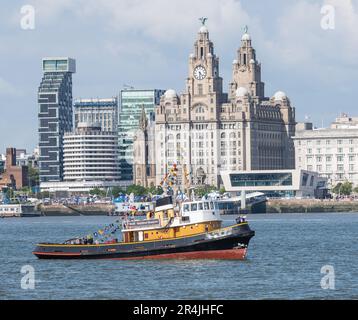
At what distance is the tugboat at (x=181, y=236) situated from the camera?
85.4 m

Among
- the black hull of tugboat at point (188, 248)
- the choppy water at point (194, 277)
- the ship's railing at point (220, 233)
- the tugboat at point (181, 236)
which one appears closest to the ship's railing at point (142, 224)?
the tugboat at point (181, 236)

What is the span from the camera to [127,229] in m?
87.3

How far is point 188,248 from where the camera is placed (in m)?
85.6

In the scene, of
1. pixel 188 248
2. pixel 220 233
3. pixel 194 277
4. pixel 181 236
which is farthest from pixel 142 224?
pixel 194 277

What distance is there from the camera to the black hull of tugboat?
85.4 metres

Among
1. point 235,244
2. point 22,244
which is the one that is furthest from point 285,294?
point 22,244

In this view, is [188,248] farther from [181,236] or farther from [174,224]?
[174,224]

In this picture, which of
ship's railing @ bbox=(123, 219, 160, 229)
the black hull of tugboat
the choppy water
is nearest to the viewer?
the choppy water

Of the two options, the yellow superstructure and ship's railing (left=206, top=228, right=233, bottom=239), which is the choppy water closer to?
ship's railing (left=206, top=228, right=233, bottom=239)

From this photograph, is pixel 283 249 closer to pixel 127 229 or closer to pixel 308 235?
pixel 127 229

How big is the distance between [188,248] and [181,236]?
0.99 meters

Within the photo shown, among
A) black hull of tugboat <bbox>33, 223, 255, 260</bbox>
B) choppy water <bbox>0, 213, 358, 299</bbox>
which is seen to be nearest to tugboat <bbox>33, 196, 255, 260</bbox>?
black hull of tugboat <bbox>33, 223, 255, 260</bbox>
